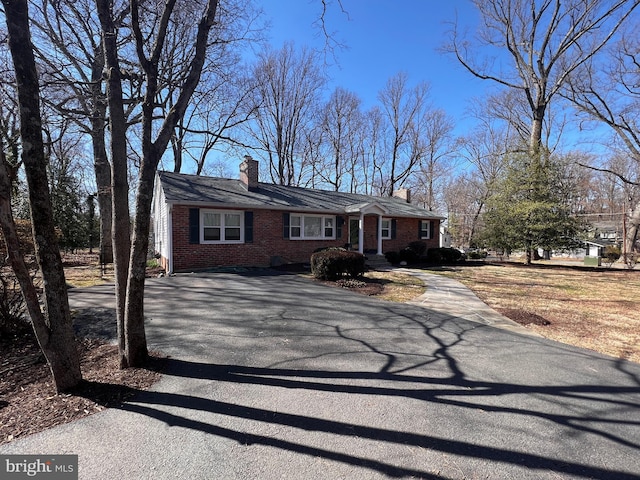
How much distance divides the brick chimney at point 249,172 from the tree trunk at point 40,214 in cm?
1218

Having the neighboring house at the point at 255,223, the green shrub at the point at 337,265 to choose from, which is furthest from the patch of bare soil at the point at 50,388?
the neighboring house at the point at 255,223

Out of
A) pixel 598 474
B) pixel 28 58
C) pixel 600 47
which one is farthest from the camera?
pixel 600 47

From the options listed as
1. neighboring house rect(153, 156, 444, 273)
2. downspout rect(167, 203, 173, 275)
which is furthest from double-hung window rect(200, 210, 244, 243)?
downspout rect(167, 203, 173, 275)

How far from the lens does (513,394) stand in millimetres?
3008

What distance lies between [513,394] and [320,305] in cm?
406

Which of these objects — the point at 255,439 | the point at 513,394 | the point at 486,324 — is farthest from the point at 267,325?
the point at 486,324

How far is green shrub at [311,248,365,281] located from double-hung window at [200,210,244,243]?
14.6 feet

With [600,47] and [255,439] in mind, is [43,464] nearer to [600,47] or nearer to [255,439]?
[255,439]

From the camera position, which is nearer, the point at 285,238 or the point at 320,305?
the point at 320,305

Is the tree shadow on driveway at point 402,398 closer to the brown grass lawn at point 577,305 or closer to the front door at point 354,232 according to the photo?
the brown grass lawn at point 577,305

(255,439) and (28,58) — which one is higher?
(28,58)

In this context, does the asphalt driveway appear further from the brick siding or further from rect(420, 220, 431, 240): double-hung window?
rect(420, 220, 431, 240): double-hung window

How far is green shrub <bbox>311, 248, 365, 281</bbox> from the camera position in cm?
982
